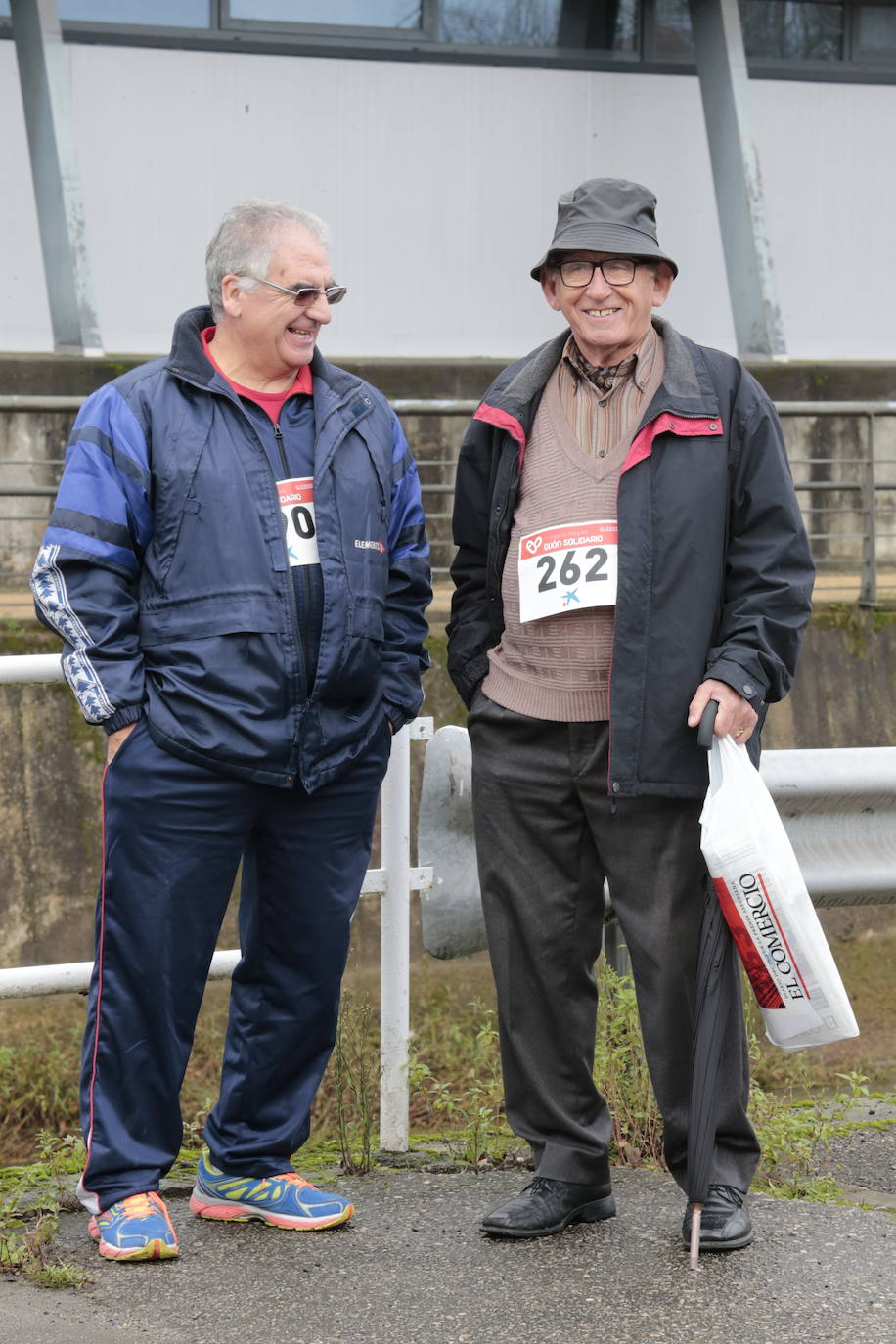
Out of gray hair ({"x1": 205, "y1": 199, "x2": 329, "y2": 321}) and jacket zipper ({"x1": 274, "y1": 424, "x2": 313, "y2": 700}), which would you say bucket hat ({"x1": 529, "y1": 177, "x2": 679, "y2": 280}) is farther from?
jacket zipper ({"x1": 274, "y1": 424, "x2": 313, "y2": 700})

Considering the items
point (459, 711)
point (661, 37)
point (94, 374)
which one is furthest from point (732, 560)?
point (661, 37)

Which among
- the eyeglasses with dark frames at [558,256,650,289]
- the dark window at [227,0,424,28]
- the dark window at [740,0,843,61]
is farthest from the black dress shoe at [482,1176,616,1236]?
the dark window at [740,0,843,61]

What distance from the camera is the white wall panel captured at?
11.1 metres

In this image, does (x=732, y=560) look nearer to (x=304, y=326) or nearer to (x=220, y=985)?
(x=304, y=326)

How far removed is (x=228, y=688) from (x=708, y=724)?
36.6 inches

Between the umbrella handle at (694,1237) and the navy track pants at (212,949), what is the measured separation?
867mm

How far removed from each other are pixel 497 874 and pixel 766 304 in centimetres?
854

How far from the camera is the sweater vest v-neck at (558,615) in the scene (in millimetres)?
3488

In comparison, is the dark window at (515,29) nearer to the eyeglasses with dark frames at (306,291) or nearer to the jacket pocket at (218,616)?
the eyeglasses with dark frames at (306,291)

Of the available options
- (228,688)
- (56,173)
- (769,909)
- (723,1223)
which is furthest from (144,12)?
Result: (723,1223)

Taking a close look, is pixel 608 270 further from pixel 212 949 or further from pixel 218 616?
pixel 212 949

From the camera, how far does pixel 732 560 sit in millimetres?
3482

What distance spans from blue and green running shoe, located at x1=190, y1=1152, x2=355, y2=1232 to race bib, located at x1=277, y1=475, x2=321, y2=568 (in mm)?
1292

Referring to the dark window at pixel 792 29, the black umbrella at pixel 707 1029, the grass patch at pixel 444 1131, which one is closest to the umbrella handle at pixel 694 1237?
the black umbrella at pixel 707 1029
